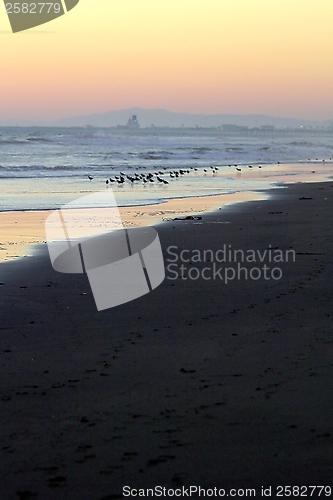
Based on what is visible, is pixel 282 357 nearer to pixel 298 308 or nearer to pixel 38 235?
pixel 298 308

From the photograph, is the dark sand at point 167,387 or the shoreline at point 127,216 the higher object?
the dark sand at point 167,387

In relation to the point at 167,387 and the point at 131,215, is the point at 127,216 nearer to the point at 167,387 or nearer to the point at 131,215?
the point at 131,215

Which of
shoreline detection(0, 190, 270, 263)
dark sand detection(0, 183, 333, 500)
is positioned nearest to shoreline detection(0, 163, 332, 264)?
shoreline detection(0, 190, 270, 263)

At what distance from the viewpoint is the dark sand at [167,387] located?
3.27m

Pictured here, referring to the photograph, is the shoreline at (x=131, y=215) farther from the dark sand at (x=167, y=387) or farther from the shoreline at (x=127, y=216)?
the dark sand at (x=167, y=387)

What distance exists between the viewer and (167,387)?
434 centimetres

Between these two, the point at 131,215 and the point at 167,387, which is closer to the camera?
the point at 167,387

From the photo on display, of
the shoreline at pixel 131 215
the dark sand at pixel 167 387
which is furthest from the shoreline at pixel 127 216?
the dark sand at pixel 167 387

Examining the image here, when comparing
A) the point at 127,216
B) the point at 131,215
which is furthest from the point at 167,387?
the point at 131,215

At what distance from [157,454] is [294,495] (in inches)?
27.9

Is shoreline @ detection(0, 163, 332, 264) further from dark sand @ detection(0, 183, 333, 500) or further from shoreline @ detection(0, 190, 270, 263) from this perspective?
dark sand @ detection(0, 183, 333, 500)

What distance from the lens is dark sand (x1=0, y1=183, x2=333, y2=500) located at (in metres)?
3.27

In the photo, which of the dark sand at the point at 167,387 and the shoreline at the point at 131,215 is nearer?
the dark sand at the point at 167,387

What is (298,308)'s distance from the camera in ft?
20.8
